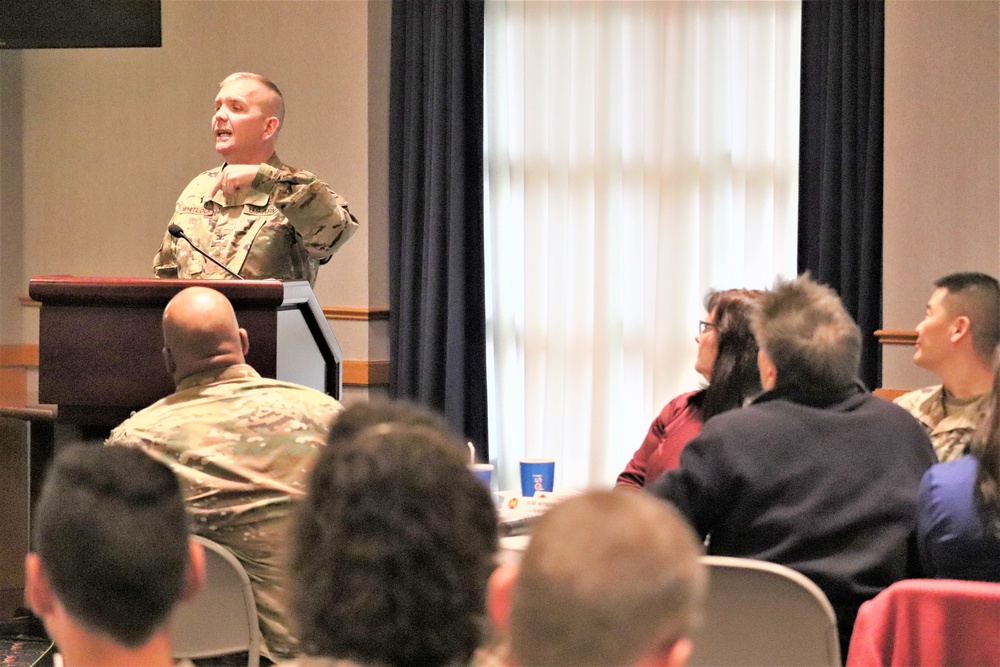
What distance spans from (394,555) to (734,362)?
6.73 ft

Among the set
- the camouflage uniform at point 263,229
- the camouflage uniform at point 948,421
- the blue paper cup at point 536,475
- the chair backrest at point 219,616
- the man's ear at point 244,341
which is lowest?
the chair backrest at point 219,616

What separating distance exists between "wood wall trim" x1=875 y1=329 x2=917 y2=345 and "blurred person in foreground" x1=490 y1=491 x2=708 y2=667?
365cm

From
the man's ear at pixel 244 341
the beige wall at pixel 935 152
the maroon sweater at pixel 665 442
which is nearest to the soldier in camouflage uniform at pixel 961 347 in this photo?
the maroon sweater at pixel 665 442

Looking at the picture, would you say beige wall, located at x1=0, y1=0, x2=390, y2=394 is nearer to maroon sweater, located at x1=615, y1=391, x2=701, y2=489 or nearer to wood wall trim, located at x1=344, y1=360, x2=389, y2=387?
wood wall trim, located at x1=344, y1=360, x2=389, y2=387

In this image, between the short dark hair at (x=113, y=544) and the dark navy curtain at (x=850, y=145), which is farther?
the dark navy curtain at (x=850, y=145)

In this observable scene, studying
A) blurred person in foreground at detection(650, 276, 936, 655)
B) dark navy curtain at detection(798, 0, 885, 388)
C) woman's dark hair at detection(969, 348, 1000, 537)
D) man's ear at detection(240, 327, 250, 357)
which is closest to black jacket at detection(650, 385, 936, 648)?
blurred person in foreground at detection(650, 276, 936, 655)

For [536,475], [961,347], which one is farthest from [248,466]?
[961,347]

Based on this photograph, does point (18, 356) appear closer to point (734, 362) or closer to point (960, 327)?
point (734, 362)

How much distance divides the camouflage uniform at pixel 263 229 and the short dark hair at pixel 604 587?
2362 mm

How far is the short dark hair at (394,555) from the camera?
43.7 inches

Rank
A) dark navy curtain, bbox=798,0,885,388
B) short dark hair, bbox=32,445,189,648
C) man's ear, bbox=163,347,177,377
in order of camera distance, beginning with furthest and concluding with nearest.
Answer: dark navy curtain, bbox=798,0,885,388
man's ear, bbox=163,347,177,377
short dark hair, bbox=32,445,189,648

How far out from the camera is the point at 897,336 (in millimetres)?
4484

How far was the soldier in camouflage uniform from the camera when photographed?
9.82 ft

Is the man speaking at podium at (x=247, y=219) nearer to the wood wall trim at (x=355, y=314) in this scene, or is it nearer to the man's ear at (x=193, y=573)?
the wood wall trim at (x=355, y=314)
